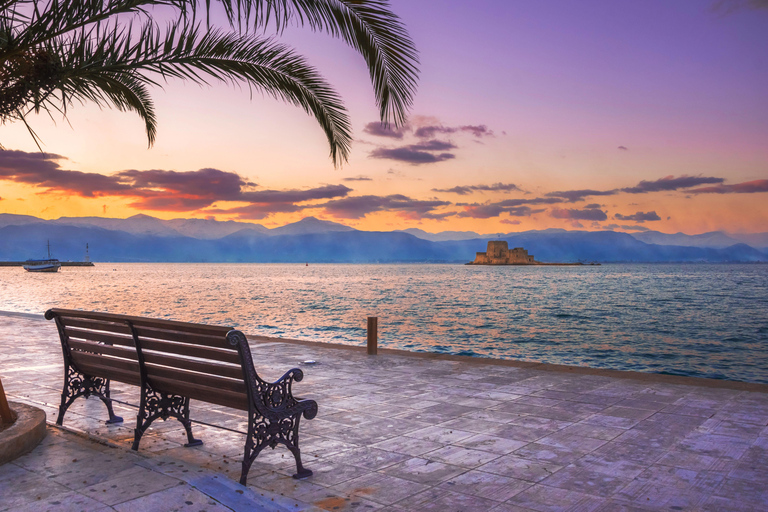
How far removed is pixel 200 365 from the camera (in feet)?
14.9

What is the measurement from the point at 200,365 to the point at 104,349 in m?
1.56

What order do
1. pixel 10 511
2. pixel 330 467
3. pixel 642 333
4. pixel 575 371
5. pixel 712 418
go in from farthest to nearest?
1. pixel 642 333
2. pixel 575 371
3. pixel 712 418
4. pixel 330 467
5. pixel 10 511

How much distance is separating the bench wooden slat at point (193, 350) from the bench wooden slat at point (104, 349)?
195 millimetres

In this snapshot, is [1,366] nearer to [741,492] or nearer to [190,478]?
[190,478]

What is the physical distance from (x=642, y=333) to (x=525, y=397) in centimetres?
3009

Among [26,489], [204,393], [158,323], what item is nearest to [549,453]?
[204,393]

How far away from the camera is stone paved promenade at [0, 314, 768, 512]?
13.1 feet

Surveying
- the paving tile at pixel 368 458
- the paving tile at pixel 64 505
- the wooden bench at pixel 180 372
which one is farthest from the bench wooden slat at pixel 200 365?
Result: the paving tile at pixel 368 458

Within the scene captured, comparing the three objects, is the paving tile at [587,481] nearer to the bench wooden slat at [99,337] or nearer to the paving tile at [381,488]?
the paving tile at [381,488]

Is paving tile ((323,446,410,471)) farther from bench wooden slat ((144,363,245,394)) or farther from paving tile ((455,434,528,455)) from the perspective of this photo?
bench wooden slat ((144,363,245,394))

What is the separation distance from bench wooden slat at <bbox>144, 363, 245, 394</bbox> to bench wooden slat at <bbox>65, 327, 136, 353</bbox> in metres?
0.32

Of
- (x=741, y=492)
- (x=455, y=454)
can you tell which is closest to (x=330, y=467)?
(x=455, y=454)

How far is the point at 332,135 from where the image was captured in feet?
24.6

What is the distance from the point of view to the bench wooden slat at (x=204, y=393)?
4.41 m
